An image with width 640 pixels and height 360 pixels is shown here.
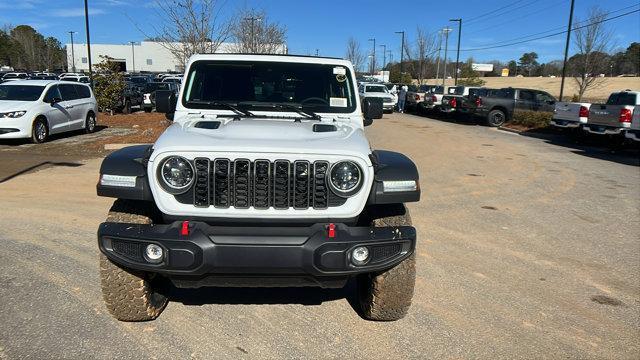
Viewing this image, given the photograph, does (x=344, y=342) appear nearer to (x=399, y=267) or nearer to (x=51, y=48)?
(x=399, y=267)

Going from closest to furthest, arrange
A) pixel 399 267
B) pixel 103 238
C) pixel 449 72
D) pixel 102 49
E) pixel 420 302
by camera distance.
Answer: pixel 103 238 → pixel 399 267 → pixel 420 302 → pixel 449 72 → pixel 102 49

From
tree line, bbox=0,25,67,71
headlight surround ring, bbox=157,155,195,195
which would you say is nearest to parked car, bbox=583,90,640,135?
headlight surround ring, bbox=157,155,195,195

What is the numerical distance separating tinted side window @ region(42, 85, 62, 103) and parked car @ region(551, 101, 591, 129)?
50.3 ft

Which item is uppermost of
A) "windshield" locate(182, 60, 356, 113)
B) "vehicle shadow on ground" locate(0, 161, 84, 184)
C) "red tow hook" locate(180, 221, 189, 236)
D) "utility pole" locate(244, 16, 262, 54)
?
"utility pole" locate(244, 16, 262, 54)

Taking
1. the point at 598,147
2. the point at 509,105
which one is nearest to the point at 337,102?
the point at 598,147

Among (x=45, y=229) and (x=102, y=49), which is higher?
(x=102, y=49)

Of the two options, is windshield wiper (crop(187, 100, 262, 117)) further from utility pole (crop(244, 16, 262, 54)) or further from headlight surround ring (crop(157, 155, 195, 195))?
utility pole (crop(244, 16, 262, 54))

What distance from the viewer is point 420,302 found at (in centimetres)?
420

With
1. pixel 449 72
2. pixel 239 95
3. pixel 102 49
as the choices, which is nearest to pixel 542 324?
pixel 239 95

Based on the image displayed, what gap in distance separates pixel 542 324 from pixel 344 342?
60.6 inches

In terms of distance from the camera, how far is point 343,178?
322 cm

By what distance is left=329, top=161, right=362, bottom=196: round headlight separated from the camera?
3.19m

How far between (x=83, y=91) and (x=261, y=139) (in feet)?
47.4

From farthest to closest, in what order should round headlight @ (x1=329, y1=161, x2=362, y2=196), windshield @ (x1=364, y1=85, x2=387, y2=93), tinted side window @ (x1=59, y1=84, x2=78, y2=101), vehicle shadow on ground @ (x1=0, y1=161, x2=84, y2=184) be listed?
windshield @ (x1=364, y1=85, x2=387, y2=93), tinted side window @ (x1=59, y1=84, x2=78, y2=101), vehicle shadow on ground @ (x1=0, y1=161, x2=84, y2=184), round headlight @ (x1=329, y1=161, x2=362, y2=196)
